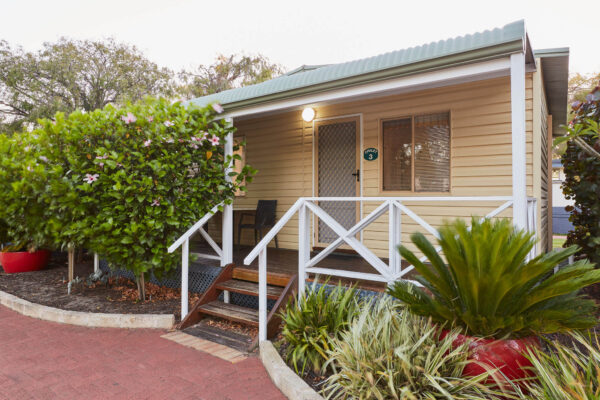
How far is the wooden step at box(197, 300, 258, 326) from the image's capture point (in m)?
3.84

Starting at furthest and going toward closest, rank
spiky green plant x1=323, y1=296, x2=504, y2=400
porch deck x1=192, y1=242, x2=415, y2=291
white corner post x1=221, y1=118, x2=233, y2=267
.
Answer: white corner post x1=221, y1=118, x2=233, y2=267 < porch deck x1=192, y1=242, x2=415, y2=291 < spiky green plant x1=323, y1=296, x2=504, y2=400

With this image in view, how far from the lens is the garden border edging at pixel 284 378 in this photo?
253cm

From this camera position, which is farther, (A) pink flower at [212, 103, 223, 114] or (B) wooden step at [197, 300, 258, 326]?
(A) pink flower at [212, 103, 223, 114]

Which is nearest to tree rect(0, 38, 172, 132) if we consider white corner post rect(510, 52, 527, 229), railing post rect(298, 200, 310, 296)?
railing post rect(298, 200, 310, 296)

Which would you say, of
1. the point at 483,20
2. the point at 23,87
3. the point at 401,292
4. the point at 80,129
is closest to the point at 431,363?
the point at 401,292

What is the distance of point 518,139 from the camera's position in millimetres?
3061

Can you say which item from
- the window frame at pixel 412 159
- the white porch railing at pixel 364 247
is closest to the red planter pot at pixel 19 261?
the white porch railing at pixel 364 247

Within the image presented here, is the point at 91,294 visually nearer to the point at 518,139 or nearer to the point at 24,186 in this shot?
the point at 24,186

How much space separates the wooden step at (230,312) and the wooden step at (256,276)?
366mm

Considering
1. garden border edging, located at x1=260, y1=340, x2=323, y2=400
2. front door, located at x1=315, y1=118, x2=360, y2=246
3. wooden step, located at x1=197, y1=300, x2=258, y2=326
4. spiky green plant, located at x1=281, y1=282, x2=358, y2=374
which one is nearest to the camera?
garden border edging, located at x1=260, y1=340, x2=323, y2=400

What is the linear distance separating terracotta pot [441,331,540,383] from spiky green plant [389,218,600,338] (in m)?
0.08

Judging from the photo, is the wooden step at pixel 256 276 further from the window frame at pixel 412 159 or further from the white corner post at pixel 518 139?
the white corner post at pixel 518 139

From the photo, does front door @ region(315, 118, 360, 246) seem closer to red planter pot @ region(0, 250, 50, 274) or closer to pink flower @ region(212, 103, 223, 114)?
pink flower @ region(212, 103, 223, 114)

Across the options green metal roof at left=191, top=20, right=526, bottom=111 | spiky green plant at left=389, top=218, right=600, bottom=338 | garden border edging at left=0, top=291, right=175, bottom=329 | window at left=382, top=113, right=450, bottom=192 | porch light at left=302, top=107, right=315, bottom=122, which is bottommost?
garden border edging at left=0, top=291, right=175, bottom=329
